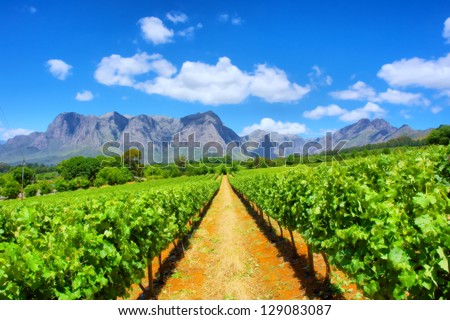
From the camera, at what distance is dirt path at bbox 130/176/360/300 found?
906 centimetres

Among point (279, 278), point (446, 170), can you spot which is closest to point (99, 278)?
point (279, 278)

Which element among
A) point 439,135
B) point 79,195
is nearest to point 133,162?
point 79,195

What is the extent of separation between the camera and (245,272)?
36.7ft

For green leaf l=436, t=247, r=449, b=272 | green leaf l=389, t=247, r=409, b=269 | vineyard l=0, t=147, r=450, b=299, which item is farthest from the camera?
vineyard l=0, t=147, r=450, b=299

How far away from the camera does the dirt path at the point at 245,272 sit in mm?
9062

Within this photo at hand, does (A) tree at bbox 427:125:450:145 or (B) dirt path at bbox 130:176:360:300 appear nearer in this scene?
(B) dirt path at bbox 130:176:360:300

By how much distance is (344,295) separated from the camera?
7887 mm

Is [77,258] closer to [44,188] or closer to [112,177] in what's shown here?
[112,177]

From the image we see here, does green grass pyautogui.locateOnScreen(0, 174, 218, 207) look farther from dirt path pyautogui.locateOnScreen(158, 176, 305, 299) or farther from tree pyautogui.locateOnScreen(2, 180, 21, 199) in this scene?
tree pyautogui.locateOnScreen(2, 180, 21, 199)

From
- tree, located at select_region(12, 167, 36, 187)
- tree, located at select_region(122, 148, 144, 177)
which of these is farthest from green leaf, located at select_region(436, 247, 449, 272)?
tree, located at select_region(122, 148, 144, 177)

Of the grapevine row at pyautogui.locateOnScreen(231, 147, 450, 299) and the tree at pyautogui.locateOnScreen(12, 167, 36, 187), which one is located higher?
the grapevine row at pyautogui.locateOnScreen(231, 147, 450, 299)

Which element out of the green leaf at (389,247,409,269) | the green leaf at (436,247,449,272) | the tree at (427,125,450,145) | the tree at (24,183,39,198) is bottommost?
the tree at (24,183,39,198)

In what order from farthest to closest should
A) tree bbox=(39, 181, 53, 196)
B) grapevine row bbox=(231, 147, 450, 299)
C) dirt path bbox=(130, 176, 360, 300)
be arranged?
A: tree bbox=(39, 181, 53, 196) < dirt path bbox=(130, 176, 360, 300) < grapevine row bbox=(231, 147, 450, 299)

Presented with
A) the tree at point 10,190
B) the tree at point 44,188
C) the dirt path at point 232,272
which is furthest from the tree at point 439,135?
the tree at point 10,190
